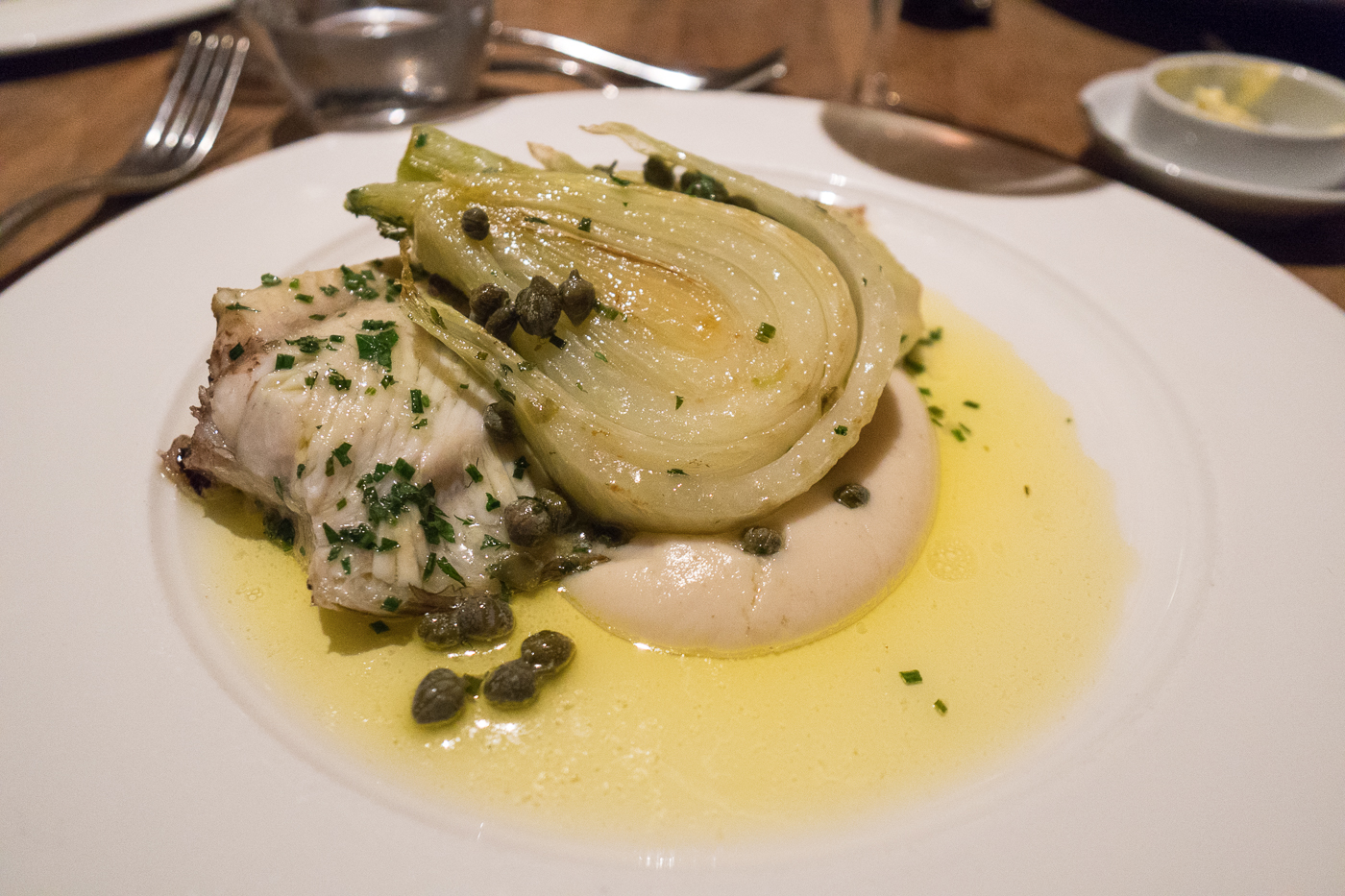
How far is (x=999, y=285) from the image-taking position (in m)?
4.40

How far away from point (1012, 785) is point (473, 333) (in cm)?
239

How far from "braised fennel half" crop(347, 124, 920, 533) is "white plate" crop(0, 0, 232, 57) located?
12.1ft

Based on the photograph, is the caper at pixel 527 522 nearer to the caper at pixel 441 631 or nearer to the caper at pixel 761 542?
the caper at pixel 441 631

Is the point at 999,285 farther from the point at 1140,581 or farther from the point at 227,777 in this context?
the point at 227,777

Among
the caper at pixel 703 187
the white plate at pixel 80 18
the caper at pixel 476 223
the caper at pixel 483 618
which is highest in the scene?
the white plate at pixel 80 18

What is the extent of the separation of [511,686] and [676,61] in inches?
212

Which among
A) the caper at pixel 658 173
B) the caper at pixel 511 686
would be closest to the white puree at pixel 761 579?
the caper at pixel 511 686

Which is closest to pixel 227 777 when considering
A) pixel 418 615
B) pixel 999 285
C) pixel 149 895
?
pixel 149 895

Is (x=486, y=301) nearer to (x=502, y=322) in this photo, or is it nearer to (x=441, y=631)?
(x=502, y=322)

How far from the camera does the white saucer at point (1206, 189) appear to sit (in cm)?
432

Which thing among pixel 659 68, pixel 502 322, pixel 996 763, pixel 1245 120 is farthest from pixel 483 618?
pixel 1245 120

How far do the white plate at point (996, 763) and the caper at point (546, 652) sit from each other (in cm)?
58

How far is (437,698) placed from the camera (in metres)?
2.63

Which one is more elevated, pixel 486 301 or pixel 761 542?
pixel 486 301
